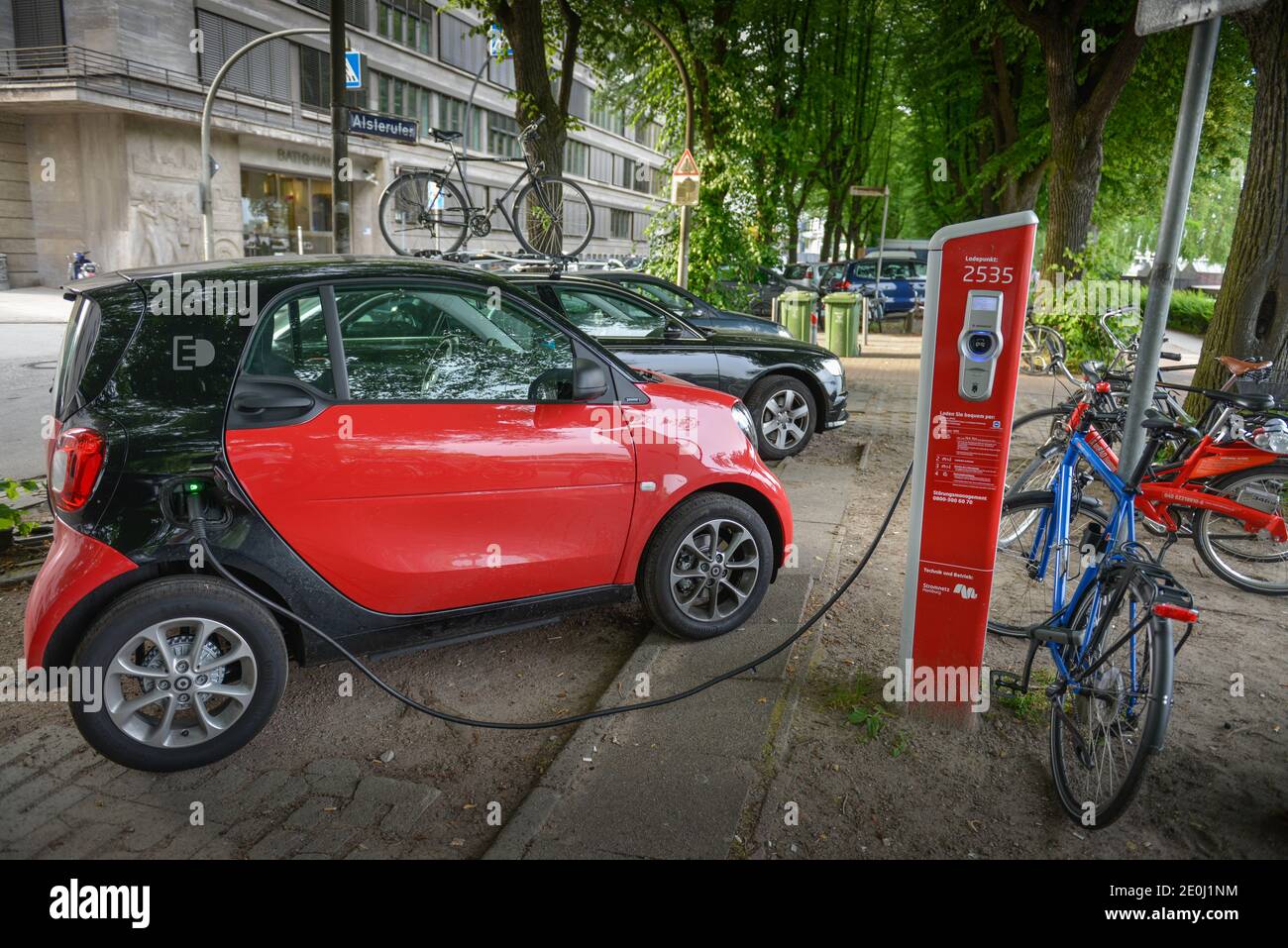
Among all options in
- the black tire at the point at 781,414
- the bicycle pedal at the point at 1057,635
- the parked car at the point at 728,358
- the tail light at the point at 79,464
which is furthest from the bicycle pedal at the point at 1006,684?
Answer: the black tire at the point at 781,414

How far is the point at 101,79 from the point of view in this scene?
86.2 feet

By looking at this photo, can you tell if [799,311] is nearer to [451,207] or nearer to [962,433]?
[451,207]

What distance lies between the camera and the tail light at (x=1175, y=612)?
9.59 ft

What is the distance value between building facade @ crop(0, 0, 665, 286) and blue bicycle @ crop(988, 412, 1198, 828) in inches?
813

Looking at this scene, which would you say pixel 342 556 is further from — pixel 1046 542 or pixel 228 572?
pixel 1046 542

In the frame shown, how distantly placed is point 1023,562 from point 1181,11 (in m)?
2.69

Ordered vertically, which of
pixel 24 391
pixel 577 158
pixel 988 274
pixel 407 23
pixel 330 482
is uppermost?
pixel 407 23

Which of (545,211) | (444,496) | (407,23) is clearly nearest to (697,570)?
(444,496)

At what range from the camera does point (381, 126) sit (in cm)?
933

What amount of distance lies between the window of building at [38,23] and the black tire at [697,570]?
3062cm

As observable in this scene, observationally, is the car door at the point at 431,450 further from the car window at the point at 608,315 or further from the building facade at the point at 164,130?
the building facade at the point at 164,130

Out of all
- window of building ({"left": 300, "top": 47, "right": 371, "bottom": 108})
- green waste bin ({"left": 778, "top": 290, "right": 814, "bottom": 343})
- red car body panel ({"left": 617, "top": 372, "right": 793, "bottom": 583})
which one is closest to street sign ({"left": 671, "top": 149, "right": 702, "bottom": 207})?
green waste bin ({"left": 778, "top": 290, "right": 814, "bottom": 343})

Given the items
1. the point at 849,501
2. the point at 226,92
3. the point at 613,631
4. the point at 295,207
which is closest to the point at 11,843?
the point at 613,631
